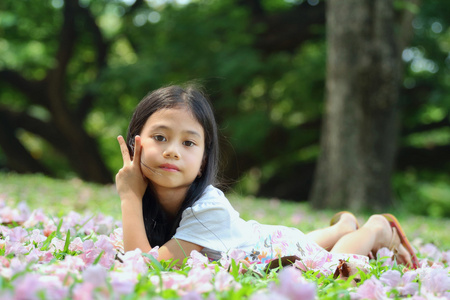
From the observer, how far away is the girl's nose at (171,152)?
1960 mm

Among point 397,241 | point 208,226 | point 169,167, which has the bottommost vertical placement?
point 397,241

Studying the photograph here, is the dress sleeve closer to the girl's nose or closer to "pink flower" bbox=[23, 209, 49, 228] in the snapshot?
the girl's nose

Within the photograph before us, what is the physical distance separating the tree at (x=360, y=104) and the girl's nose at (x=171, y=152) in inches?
207

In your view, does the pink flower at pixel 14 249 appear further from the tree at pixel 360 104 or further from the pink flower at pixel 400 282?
the tree at pixel 360 104

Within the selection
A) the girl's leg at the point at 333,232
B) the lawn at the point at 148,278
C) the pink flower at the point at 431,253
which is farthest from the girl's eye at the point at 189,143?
the pink flower at the point at 431,253

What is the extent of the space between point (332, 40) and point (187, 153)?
5367 mm

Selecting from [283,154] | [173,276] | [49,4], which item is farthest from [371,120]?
[49,4]

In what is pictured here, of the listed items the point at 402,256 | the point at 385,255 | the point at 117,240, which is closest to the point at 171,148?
the point at 117,240

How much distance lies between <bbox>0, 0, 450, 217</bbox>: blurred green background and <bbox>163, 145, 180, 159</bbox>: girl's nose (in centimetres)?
623

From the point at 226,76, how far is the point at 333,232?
23.1 feet

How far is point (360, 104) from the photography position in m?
6.96

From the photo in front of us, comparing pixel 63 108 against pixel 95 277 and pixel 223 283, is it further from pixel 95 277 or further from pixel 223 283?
pixel 95 277

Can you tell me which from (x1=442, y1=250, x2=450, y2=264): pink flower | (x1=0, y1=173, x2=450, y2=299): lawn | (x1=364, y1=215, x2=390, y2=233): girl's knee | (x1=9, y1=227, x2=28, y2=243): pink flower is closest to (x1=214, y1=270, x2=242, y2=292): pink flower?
(x1=0, y1=173, x2=450, y2=299): lawn

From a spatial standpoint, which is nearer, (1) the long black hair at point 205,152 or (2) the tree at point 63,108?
(1) the long black hair at point 205,152
